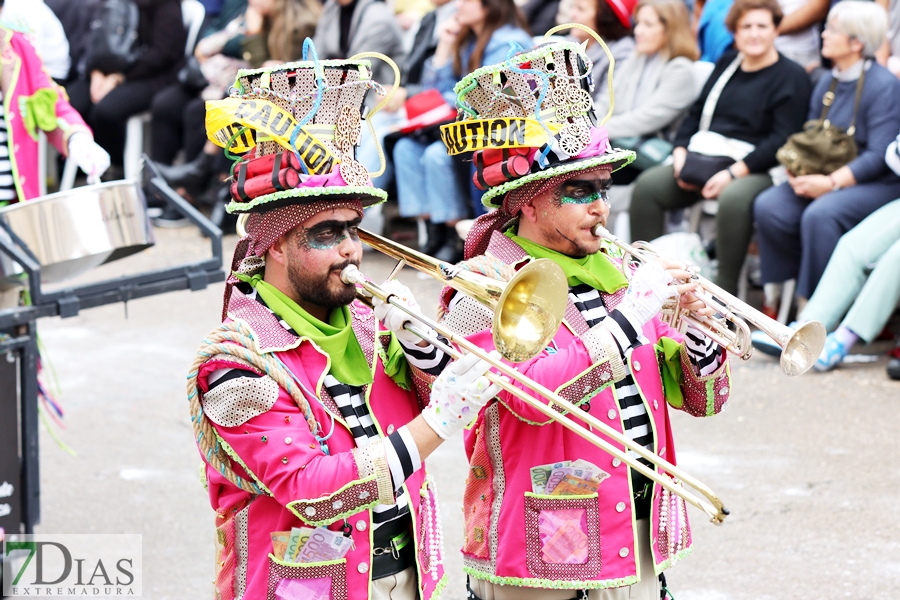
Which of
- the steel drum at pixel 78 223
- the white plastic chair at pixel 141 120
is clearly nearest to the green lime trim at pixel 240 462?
the steel drum at pixel 78 223

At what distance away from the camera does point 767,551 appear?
509 cm

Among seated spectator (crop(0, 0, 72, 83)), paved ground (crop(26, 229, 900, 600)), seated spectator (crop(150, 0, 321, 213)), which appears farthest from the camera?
seated spectator (crop(150, 0, 321, 213))

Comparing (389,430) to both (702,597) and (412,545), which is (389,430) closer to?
(412,545)

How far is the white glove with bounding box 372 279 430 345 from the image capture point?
3.09 meters

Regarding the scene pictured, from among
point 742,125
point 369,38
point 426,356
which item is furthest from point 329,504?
point 369,38

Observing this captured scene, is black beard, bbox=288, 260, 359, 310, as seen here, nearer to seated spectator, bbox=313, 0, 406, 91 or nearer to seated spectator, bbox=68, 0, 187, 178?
seated spectator, bbox=313, 0, 406, 91

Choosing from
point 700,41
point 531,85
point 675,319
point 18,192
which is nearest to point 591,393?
point 675,319

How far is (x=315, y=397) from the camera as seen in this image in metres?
3.01

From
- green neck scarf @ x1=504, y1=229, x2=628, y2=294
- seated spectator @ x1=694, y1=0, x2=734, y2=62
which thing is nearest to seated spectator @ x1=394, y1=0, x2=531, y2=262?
seated spectator @ x1=694, y1=0, x2=734, y2=62

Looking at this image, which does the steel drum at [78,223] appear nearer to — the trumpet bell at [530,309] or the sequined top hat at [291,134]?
the sequined top hat at [291,134]

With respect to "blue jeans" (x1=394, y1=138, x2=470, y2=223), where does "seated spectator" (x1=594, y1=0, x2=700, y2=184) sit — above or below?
above

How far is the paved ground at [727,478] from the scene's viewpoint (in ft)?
16.3

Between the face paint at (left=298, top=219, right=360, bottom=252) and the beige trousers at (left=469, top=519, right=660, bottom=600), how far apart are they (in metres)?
1.10

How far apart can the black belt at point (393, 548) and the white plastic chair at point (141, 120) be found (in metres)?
9.20
